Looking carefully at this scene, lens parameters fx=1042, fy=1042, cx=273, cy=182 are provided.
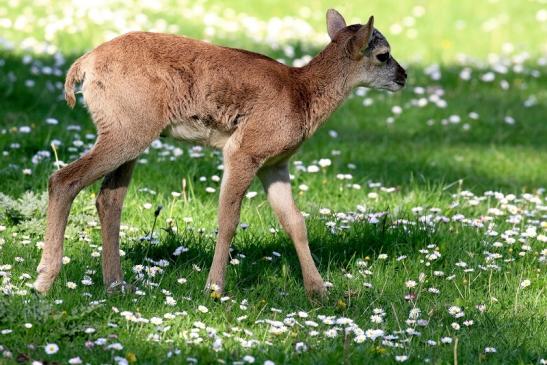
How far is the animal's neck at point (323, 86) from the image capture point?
697cm

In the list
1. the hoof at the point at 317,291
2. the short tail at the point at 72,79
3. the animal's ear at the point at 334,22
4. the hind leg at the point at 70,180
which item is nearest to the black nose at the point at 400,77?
the animal's ear at the point at 334,22

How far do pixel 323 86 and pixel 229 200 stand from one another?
41.5 inches

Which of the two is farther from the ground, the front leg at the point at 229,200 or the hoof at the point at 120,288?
the front leg at the point at 229,200

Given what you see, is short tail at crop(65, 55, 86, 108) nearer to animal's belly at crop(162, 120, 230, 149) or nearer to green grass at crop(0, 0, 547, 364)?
animal's belly at crop(162, 120, 230, 149)

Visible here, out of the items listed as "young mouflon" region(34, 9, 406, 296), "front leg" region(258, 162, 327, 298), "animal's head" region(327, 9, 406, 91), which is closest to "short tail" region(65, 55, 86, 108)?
"young mouflon" region(34, 9, 406, 296)

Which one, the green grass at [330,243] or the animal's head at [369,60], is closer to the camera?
the green grass at [330,243]

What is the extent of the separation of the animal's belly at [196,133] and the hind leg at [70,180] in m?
0.31

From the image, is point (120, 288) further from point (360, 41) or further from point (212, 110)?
point (360, 41)

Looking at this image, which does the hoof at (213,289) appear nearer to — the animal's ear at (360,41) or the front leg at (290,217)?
the front leg at (290,217)

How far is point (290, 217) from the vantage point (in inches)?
278

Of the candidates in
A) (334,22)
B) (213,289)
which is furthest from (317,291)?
(334,22)

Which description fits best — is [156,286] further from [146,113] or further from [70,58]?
[70,58]

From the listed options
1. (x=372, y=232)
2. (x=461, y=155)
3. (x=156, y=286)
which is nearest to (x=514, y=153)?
(x=461, y=155)

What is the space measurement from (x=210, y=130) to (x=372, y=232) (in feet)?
5.96
